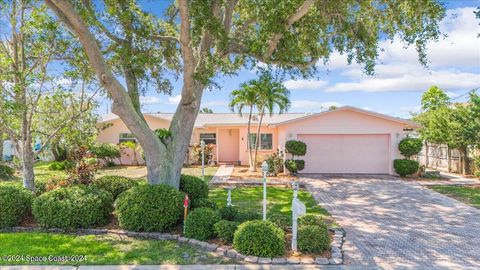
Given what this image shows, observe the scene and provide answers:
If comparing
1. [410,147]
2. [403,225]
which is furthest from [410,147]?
[403,225]

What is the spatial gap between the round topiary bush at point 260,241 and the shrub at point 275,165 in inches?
481

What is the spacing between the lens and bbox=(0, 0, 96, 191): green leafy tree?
30.1 ft

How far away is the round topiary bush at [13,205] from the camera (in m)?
8.12

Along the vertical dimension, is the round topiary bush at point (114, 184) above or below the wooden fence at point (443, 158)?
below

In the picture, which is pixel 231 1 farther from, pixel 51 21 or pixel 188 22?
pixel 51 21

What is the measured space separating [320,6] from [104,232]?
26.0 ft

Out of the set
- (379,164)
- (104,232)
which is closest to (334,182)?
(379,164)

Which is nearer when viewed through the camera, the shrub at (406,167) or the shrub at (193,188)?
the shrub at (193,188)

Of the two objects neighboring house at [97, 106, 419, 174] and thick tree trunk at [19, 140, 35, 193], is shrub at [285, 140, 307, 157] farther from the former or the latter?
thick tree trunk at [19, 140, 35, 193]

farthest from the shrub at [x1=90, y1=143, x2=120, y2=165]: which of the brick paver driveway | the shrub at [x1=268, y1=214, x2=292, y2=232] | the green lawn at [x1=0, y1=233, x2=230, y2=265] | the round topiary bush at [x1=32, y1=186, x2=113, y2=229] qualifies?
the shrub at [x1=268, y1=214, x2=292, y2=232]

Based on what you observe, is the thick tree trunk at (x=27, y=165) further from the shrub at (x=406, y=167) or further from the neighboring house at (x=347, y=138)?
the shrub at (x=406, y=167)

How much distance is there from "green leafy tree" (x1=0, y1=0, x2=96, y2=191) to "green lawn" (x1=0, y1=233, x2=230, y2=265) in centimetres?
272

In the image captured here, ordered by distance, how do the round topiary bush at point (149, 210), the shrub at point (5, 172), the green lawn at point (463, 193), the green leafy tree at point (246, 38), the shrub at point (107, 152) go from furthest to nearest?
the shrub at point (107, 152)
the shrub at point (5, 172)
the green lawn at point (463, 193)
the green leafy tree at point (246, 38)
the round topiary bush at point (149, 210)

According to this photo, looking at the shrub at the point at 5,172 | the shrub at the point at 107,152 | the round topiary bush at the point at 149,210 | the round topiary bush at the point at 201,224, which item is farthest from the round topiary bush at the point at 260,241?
the shrub at the point at 107,152
